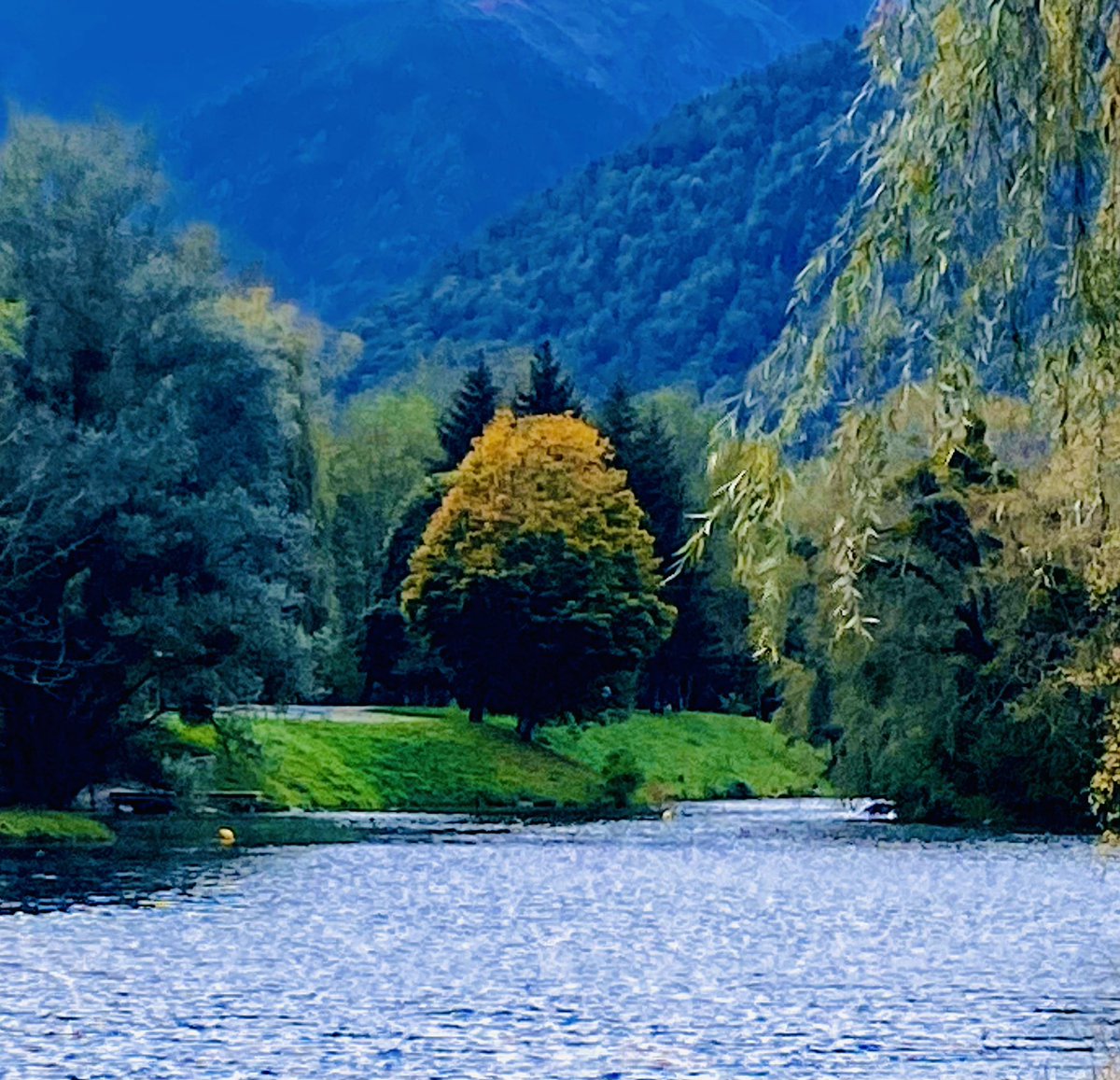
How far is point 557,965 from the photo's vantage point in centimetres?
3044

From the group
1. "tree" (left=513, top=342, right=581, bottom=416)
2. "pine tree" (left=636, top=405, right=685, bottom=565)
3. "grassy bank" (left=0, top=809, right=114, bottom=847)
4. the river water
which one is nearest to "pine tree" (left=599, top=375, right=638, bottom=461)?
"pine tree" (left=636, top=405, right=685, bottom=565)

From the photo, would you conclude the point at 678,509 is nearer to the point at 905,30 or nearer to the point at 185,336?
the point at 185,336

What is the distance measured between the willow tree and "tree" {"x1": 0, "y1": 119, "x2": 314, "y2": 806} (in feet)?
147

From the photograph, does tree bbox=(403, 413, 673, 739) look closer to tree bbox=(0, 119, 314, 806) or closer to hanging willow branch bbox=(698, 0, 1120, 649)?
tree bbox=(0, 119, 314, 806)

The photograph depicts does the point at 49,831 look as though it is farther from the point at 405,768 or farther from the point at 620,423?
the point at 620,423

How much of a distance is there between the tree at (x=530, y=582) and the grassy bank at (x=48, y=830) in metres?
34.2

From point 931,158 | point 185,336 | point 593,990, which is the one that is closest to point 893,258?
point 931,158

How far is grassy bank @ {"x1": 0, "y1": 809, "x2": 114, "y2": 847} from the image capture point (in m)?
55.3

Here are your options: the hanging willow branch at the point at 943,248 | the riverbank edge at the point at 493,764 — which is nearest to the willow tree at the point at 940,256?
the hanging willow branch at the point at 943,248

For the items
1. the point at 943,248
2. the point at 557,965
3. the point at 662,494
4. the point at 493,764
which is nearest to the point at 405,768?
the point at 493,764

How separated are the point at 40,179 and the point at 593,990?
117 feet

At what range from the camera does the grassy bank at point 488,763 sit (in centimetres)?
7525

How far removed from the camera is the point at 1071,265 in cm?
1245

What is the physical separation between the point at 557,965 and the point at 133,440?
2837 cm
